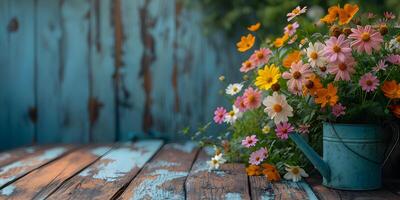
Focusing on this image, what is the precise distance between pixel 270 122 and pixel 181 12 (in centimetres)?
123

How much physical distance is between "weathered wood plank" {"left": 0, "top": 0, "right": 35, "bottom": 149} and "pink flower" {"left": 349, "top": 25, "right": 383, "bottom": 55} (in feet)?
6.00

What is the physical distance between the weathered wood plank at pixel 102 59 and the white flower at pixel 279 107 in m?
1.45

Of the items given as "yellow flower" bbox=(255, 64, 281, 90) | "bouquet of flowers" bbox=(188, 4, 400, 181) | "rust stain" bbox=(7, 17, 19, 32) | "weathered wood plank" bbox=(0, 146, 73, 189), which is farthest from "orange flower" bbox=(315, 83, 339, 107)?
"rust stain" bbox=(7, 17, 19, 32)

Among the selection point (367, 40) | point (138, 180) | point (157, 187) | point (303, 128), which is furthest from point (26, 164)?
point (367, 40)

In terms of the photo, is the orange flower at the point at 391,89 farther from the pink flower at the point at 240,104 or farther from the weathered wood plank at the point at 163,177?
the weathered wood plank at the point at 163,177

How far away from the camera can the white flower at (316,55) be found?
132cm

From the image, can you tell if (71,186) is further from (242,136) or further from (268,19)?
(268,19)

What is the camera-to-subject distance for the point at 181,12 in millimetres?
2652

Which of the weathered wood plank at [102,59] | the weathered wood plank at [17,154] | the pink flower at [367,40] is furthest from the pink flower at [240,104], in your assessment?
the weathered wood plank at [102,59]

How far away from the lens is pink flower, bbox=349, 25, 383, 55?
1.29 meters

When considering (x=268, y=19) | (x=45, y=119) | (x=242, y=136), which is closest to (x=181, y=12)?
(x=268, y=19)


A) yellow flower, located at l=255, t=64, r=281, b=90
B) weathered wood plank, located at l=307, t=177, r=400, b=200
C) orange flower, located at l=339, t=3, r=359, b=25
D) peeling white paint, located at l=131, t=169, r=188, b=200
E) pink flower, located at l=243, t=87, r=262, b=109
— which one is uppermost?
orange flower, located at l=339, t=3, r=359, b=25

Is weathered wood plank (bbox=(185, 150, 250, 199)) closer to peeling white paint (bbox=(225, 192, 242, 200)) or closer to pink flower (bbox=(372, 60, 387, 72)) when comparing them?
peeling white paint (bbox=(225, 192, 242, 200))

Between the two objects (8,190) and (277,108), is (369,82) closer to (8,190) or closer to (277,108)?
(277,108)
